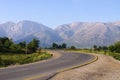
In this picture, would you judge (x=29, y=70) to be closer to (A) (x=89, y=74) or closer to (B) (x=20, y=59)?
(A) (x=89, y=74)

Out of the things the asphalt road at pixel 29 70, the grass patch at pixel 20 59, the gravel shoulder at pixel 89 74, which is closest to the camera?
the asphalt road at pixel 29 70

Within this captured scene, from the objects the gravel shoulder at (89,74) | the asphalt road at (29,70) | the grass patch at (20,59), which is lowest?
the gravel shoulder at (89,74)

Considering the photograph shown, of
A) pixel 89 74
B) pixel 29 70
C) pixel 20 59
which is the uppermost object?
pixel 20 59

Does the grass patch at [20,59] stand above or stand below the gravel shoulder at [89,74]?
above

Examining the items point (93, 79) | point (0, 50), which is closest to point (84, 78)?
point (93, 79)

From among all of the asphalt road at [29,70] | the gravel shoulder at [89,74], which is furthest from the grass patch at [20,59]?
the gravel shoulder at [89,74]

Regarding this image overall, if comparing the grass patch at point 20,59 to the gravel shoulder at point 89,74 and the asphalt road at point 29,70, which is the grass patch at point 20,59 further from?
the gravel shoulder at point 89,74

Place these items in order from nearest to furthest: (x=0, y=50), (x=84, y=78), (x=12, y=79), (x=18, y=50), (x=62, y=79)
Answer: (x=12, y=79) → (x=62, y=79) → (x=84, y=78) → (x=0, y=50) → (x=18, y=50)

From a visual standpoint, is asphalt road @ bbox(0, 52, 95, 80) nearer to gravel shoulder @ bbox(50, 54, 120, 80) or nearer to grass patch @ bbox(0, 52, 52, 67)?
gravel shoulder @ bbox(50, 54, 120, 80)

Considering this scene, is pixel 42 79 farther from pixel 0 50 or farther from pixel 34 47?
pixel 34 47

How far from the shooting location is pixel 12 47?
129 m

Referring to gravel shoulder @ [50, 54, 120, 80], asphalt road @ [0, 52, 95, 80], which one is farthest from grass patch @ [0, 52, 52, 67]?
gravel shoulder @ [50, 54, 120, 80]

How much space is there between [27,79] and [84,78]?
17.9 ft

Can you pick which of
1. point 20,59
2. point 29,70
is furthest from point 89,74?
point 20,59
